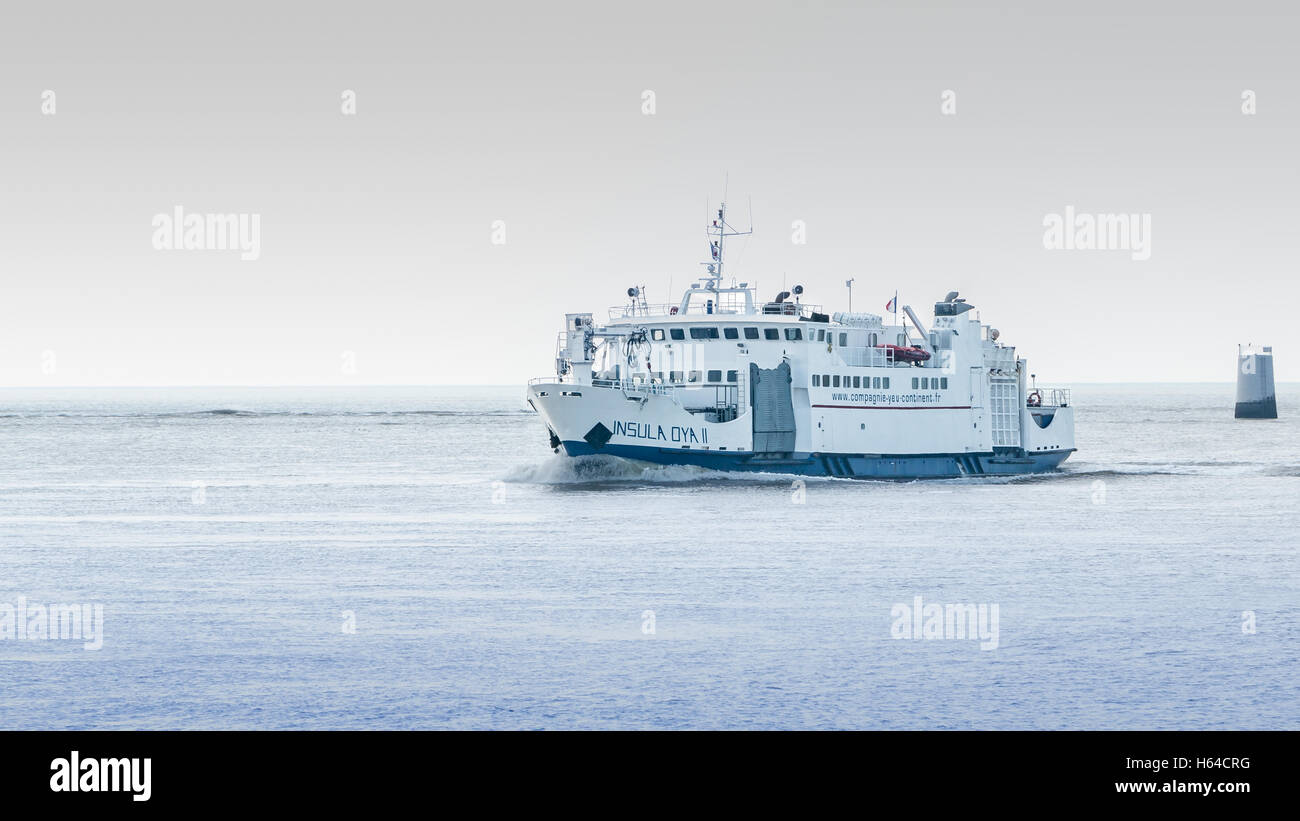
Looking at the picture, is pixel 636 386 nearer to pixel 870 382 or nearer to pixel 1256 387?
pixel 870 382

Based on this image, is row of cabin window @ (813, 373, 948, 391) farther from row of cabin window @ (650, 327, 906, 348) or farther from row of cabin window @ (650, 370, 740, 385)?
row of cabin window @ (650, 370, 740, 385)

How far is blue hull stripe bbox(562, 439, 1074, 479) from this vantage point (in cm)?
6203

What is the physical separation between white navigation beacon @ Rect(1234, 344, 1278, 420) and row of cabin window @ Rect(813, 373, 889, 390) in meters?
111

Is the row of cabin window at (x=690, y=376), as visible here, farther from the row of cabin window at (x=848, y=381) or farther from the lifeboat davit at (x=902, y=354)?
the lifeboat davit at (x=902, y=354)

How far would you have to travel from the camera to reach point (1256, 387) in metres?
168

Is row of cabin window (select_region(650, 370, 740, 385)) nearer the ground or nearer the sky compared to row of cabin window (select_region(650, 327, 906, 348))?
nearer the ground

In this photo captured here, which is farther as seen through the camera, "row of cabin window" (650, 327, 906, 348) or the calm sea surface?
"row of cabin window" (650, 327, 906, 348)

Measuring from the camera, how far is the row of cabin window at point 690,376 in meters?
63.4

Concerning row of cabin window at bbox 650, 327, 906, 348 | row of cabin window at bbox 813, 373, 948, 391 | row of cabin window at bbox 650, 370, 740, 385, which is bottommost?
row of cabin window at bbox 813, 373, 948, 391

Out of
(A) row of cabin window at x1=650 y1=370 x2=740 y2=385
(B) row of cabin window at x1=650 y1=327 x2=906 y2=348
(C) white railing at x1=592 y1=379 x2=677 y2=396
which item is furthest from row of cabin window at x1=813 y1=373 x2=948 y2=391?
(C) white railing at x1=592 y1=379 x2=677 y2=396

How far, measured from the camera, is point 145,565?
38.4m

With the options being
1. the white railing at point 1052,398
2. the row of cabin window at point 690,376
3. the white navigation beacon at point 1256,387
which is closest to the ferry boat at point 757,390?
the row of cabin window at point 690,376

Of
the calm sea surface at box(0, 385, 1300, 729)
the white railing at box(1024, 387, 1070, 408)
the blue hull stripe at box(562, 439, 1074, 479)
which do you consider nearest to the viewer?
the calm sea surface at box(0, 385, 1300, 729)
